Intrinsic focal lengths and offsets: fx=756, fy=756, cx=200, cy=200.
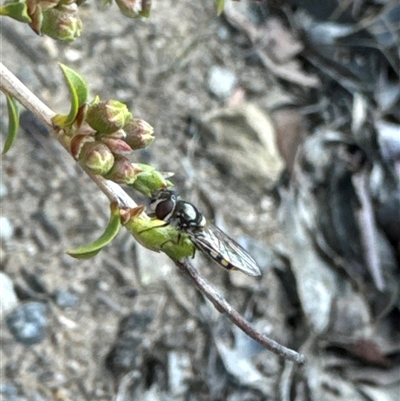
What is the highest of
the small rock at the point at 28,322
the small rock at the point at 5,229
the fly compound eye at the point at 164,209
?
the fly compound eye at the point at 164,209

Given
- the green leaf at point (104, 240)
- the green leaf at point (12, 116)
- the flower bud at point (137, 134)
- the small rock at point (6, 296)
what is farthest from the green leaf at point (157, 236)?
the small rock at point (6, 296)

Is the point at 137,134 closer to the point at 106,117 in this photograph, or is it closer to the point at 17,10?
the point at 106,117

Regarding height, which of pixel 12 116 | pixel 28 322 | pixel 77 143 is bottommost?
pixel 28 322

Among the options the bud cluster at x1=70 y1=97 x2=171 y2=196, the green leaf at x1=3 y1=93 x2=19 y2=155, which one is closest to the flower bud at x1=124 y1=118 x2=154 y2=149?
the bud cluster at x1=70 y1=97 x2=171 y2=196

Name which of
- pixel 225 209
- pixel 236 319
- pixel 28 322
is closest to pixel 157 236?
pixel 236 319

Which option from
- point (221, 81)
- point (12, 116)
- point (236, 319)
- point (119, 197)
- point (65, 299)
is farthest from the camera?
point (221, 81)

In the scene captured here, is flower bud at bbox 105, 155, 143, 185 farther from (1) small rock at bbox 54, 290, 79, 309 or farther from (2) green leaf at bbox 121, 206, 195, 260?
(1) small rock at bbox 54, 290, 79, 309

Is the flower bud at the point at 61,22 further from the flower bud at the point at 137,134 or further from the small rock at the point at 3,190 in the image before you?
the small rock at the point at 3,190
